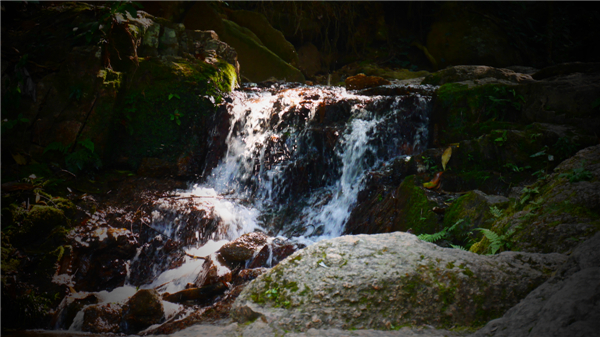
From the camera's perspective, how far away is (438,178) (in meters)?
5.61

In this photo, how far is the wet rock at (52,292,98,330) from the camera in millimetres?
4055

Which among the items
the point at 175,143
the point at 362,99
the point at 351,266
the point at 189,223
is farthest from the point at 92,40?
the point at 351,266

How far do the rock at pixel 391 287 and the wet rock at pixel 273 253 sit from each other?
85.5 inches

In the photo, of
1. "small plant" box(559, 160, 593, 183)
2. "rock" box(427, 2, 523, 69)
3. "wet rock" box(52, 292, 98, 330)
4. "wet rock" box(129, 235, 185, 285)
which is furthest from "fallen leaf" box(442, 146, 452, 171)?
"rock" box(427, 2, 523, 69)

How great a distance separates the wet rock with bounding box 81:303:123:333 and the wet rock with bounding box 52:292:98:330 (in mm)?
188

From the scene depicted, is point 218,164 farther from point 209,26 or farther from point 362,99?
point 209,26

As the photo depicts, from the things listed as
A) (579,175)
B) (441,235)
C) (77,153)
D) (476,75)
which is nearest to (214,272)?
(441,235)

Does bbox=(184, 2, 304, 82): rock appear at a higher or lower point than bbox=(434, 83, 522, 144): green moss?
higher

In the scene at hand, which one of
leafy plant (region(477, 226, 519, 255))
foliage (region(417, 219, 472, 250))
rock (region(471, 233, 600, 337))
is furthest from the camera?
foliage (region(417, 219, 472, 250))

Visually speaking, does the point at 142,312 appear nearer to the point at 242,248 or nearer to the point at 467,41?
the point at 242,248

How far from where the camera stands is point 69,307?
420 centimetres

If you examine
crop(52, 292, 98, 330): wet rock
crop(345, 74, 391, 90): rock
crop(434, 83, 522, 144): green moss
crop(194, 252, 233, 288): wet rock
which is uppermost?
crop(345, 74, 391, 90): rock

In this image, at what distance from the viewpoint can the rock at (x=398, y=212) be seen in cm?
502

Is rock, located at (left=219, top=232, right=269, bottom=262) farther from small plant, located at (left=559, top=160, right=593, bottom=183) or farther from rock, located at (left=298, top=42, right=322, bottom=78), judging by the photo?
rock, located at (left=298, top=42, right=322, bottom=78)
